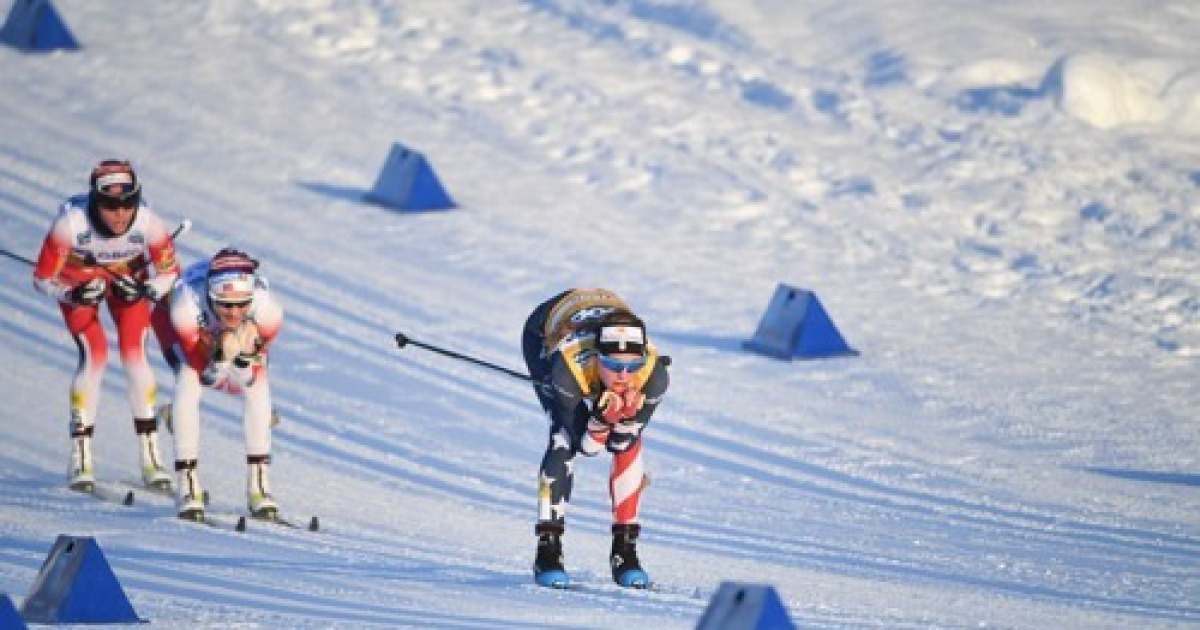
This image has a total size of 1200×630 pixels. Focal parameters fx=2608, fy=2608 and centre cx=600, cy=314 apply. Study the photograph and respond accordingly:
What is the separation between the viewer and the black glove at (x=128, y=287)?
12594 millimetres

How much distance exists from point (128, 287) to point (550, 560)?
3344mm

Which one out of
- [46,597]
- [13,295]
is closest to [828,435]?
[13,295]

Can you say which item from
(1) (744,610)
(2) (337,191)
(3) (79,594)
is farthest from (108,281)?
(2) (337,191)

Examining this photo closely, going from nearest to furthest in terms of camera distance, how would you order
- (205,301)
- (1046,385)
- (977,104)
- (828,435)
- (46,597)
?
(46,597), (205,301), (828,435), (1046,385), (977,104)

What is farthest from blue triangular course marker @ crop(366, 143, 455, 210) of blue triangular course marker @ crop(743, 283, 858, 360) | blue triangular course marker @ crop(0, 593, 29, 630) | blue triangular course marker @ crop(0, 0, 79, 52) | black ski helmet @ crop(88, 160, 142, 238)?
blue triangular course marker @ crop(0, 593, 29, 630)

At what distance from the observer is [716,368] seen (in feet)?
53.2

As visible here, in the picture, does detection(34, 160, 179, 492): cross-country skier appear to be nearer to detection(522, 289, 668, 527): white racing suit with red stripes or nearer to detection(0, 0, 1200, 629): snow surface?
detection(0, 0, 1200, 629): snow surface

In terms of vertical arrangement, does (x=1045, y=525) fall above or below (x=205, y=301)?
below

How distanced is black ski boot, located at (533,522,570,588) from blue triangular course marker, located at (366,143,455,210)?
31.3ft

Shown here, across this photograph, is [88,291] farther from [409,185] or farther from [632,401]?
[409,185]

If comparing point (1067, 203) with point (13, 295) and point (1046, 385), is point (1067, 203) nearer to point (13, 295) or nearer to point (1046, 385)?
point (1046, 385)

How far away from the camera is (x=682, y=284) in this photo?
59.7 ft

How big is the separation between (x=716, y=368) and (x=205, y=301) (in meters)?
5.20

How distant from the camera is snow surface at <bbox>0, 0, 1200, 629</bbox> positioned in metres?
11.3
